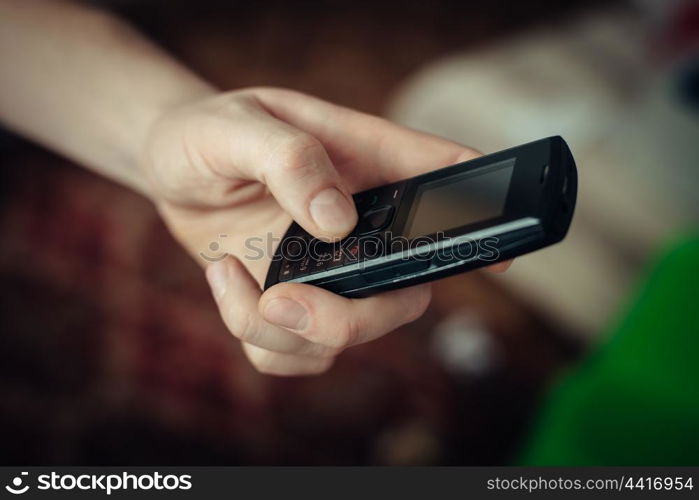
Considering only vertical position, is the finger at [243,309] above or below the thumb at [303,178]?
below

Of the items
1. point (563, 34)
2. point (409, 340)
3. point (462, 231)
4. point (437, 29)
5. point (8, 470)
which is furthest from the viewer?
point (437, 29)

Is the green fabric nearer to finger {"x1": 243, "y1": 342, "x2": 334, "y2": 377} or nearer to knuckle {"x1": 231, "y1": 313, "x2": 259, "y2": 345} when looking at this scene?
finger {"x1": 243, "y1": 342, "x2": 334, "y2": 377}

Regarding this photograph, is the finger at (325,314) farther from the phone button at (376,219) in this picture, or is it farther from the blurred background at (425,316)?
the blurred background at (425,316)

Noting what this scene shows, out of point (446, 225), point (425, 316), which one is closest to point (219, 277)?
point (446, 225)

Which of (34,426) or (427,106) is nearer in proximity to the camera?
(34,426)

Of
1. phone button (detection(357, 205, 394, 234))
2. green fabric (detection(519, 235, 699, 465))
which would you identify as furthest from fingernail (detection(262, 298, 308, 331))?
green fabric (detection(519, 235, 699, 465))

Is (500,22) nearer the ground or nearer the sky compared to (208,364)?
nearer the sky

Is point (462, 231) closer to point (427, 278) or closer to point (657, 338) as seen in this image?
point (427, 278)

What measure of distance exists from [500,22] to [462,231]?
1.82 metres

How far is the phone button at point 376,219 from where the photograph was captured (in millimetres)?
683

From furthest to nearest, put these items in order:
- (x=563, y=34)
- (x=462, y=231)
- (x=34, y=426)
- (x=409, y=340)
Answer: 1. (x=563, y=34)
2. (x=409, y=340)
3. (x=34, y=426)
4. (x=462, y=231)

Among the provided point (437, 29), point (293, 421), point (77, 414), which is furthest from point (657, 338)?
point (437, 29)

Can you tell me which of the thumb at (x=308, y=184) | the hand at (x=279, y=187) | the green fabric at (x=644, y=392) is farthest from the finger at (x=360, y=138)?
the green fabric at (x=644, y=392)

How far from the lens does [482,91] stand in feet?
4.79
